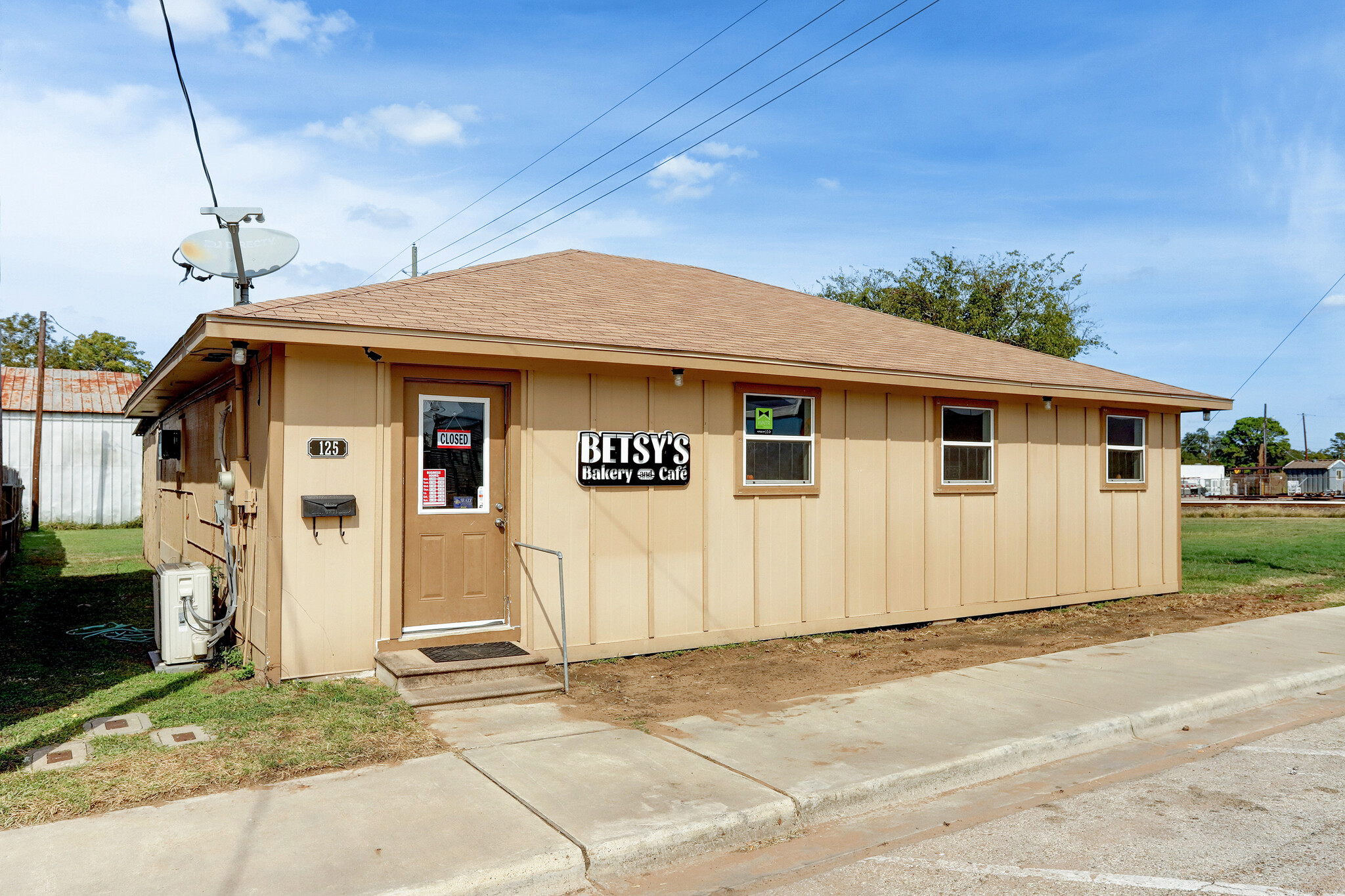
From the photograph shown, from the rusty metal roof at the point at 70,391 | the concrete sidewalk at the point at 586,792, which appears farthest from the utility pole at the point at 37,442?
the concrete sidewalk at the point at 586,792

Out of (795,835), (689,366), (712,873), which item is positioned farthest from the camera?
(689,366)

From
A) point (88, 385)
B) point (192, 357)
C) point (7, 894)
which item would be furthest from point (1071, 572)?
point (88, 385)

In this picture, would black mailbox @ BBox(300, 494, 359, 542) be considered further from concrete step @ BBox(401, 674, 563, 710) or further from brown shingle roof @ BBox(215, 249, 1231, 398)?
concrete step @ BBox(401, 674, 563, 710)

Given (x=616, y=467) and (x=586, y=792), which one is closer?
(x=586, y=792)

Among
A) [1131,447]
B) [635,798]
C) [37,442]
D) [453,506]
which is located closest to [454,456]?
[453,506]

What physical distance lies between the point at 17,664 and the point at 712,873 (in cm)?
682

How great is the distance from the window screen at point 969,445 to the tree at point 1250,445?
9545 centimetres

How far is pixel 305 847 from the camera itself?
13.4 feet

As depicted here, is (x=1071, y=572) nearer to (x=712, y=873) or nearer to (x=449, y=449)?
(x=449, y=449)

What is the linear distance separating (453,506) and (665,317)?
10.5 ft

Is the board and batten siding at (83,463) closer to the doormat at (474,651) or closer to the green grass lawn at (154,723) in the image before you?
the green grass lawn at (154,723)

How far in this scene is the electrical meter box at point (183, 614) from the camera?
767 centimetres

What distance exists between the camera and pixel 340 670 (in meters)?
7.19

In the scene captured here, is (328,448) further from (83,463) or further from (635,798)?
(83,463)
